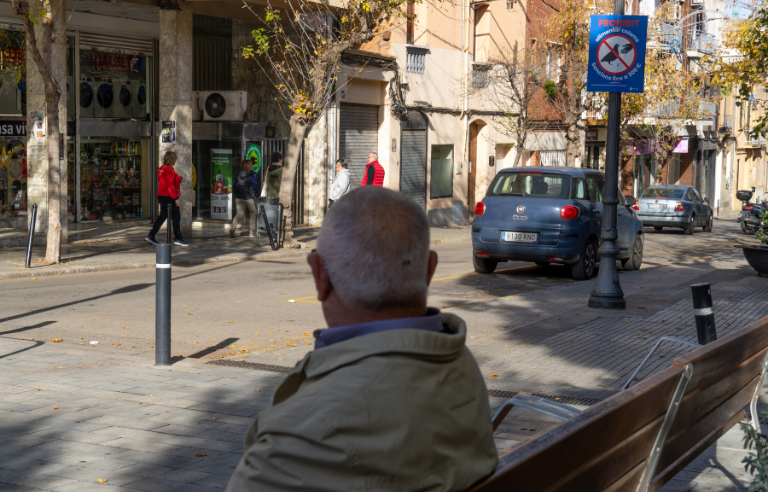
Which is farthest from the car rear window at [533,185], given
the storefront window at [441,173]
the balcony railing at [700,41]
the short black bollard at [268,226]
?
the balcony railing at [700,41]

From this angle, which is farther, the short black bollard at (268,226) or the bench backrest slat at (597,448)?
the short black bollard at (268,226)

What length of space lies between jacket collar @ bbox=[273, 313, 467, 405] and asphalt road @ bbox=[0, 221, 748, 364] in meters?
5.63

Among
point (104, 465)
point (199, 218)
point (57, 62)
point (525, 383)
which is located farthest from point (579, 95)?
point (104, 465)

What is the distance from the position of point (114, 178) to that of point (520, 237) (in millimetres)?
11470

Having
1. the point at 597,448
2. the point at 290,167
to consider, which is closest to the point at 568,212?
the point at 290,167

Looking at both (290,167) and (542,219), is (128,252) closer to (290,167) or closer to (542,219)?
(290,167)

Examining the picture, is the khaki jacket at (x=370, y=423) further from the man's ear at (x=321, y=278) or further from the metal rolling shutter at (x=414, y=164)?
the metal rolling shutter at (x=414, y=164)

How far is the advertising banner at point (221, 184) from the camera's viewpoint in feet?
76.2

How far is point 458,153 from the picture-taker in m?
29.4

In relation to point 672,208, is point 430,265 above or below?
above

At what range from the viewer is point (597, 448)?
8.59 ft

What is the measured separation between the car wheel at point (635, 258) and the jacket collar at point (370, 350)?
48.2 feet

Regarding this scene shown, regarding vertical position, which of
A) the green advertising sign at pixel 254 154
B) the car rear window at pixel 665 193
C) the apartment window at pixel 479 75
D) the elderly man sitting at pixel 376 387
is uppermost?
the apartment window at pixel 479 75

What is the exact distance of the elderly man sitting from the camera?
173 centimetres
